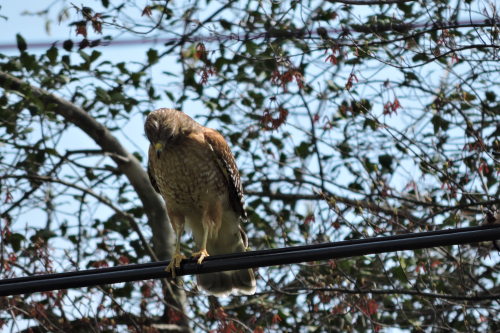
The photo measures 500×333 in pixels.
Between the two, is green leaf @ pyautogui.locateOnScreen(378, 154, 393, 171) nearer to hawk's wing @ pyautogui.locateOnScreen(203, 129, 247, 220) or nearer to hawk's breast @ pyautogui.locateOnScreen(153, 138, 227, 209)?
hawk's wing @ pyautogui.locateOnScreen(203, 129, 247, 220)

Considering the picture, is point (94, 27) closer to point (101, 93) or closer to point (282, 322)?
point (101, 93)

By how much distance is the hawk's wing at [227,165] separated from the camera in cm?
636

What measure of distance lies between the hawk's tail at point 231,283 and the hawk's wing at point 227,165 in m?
0.48

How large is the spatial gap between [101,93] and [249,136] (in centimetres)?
156

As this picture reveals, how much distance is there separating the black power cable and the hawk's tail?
1.83 meters

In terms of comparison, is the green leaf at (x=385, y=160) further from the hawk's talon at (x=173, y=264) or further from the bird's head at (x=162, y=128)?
the hawk's talon at (x=173, y=264)

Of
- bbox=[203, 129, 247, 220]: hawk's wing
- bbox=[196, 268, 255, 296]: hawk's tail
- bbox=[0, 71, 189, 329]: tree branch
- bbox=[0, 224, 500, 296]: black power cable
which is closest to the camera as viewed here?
bbox=[0, 224, 500, 296]: black power cable

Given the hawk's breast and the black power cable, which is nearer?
the black power cable

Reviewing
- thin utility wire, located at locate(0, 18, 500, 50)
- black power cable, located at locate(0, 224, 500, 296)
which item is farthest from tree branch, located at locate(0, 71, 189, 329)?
black power cable, located at locate(0, 224, 500, 296)

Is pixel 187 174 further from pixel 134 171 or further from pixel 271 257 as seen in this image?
pixel 134 171

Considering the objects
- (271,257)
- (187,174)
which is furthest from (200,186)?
(271,257)

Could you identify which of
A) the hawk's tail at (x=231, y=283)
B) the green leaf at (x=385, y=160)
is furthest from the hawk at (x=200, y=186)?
the green leaf at (x=385, y=160)

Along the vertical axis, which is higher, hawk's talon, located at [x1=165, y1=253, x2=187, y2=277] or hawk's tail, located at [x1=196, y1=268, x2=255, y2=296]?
hawk's tail, located at [x1=196, y1=268, x2=255, y2=296]

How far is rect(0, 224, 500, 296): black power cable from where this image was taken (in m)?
3.92
